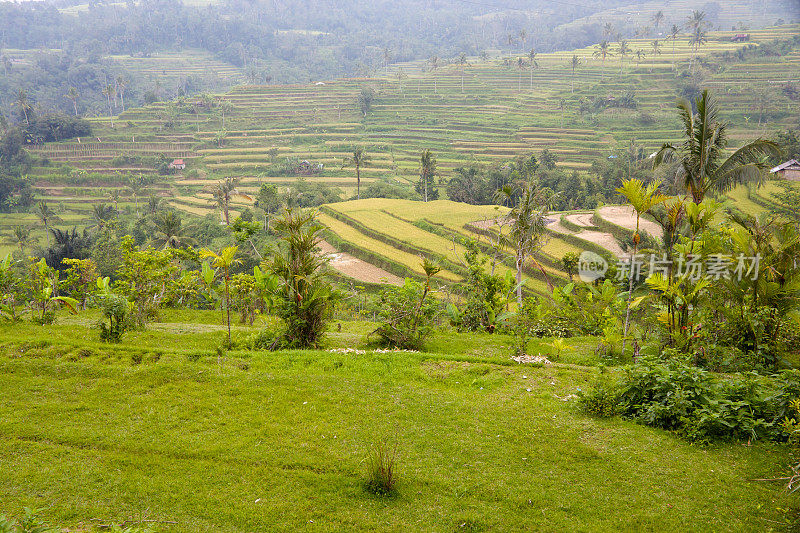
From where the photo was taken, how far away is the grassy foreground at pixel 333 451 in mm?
4320

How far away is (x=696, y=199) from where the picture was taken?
27.5 ft

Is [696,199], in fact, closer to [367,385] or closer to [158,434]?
[367,385]

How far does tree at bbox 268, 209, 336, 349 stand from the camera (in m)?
7.87

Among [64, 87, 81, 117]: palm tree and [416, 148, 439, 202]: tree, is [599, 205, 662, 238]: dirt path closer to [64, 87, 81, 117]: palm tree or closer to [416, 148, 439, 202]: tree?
[416, 148, 439, 202]: tree

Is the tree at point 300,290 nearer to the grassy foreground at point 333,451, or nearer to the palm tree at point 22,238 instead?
the grassy foreground at point 333,451

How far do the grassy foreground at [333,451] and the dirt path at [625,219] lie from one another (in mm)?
18720

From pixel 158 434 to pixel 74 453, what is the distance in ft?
2.61

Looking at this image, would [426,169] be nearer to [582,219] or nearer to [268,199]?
[268,199]

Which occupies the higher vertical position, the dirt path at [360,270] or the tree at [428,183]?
the tree at [428,183]

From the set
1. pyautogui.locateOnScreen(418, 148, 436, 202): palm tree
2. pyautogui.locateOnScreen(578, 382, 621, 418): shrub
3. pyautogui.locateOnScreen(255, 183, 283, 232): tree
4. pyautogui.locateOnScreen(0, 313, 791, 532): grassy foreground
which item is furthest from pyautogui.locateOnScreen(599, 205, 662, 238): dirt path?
pyautogui.locateOnScreen(255, 183, 283, 232): tree

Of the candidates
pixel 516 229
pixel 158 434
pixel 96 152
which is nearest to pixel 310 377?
pixel 158 434

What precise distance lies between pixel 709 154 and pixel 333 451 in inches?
318

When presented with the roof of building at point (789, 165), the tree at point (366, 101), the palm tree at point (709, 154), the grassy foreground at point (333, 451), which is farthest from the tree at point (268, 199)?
the tree at point (366, 101)

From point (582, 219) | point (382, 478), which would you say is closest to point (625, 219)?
point (582, 219)
